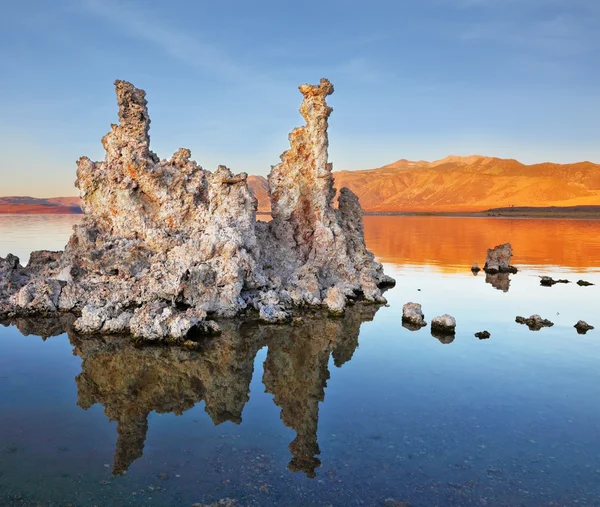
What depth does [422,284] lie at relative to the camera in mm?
30656

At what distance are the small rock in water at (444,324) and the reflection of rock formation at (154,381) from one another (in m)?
7.44

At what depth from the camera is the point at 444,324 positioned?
67.4ft

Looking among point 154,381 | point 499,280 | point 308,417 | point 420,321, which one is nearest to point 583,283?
point 499,280

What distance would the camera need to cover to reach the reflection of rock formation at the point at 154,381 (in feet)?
41.2

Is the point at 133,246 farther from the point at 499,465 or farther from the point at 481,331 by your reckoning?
the point at 499,465

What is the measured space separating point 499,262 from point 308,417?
27.9m

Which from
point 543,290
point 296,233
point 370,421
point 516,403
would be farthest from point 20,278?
point 543,290

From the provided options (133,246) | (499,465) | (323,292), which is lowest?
(499,465)

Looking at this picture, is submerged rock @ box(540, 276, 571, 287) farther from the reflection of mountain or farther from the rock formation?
the reflection of mountain

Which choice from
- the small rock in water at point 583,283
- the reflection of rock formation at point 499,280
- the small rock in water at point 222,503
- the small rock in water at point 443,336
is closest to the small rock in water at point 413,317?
the small rock in water at point 443,336

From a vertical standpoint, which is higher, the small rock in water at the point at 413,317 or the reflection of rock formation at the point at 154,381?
the small rock in water at the point at 413,317

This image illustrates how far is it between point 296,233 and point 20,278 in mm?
13863

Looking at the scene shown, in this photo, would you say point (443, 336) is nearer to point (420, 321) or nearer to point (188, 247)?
point (420, 321)

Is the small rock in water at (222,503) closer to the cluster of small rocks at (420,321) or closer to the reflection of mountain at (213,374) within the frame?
the reflection of mountain at (213,374)
